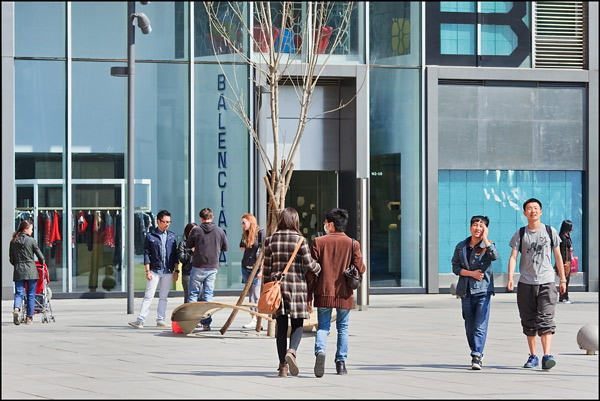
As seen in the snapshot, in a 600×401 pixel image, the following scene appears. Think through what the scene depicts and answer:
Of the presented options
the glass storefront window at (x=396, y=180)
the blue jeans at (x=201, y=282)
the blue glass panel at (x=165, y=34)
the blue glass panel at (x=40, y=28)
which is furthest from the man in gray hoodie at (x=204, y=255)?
the glass storefront window at (x=396, y=180)

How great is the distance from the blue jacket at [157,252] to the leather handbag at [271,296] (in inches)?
224

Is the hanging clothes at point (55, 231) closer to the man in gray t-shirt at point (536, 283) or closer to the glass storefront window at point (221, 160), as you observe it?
the glass storefront window at point (221, 160)

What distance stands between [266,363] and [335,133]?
43.1 ft

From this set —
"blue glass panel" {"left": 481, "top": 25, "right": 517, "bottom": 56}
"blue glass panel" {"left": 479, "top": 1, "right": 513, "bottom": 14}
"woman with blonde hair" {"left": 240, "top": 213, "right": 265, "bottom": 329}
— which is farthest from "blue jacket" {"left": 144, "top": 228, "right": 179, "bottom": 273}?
"blue glass panel" {"left": 479, "top": 1, "right": 513, "bottom": 14}

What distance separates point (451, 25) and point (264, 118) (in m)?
4.79

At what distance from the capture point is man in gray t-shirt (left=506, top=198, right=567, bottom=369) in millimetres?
11297

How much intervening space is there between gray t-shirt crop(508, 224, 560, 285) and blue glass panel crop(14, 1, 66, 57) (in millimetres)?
13708

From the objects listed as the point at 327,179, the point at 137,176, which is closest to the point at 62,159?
the point at 137,176

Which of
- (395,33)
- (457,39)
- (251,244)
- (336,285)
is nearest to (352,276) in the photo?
(336,285)

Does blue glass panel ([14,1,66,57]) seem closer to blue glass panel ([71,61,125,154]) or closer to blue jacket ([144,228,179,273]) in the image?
blue glass panel ([71,61,125,154])

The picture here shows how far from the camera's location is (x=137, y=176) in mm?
22750

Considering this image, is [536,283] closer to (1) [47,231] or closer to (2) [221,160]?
(2) [221,160]

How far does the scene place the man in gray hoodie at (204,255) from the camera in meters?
15.7

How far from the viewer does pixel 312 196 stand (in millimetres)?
24484
